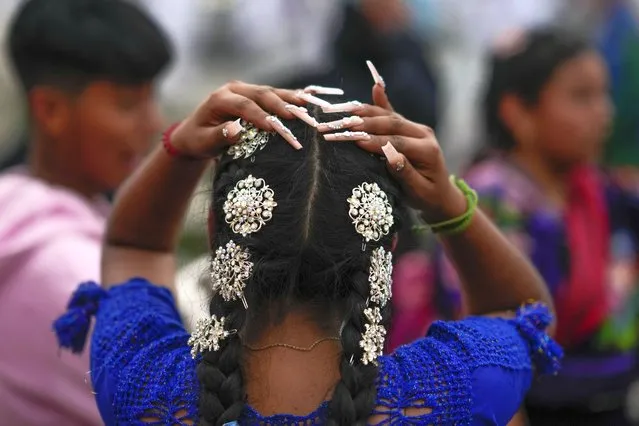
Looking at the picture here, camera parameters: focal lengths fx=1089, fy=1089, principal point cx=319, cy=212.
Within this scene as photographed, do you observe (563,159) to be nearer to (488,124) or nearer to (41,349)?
(488,124)

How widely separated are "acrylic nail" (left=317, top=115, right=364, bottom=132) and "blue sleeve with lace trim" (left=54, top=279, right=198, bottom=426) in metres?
0.46

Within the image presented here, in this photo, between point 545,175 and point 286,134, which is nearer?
point 286,134

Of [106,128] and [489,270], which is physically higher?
[489,270]

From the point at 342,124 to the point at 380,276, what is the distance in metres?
0.26

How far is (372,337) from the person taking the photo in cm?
178

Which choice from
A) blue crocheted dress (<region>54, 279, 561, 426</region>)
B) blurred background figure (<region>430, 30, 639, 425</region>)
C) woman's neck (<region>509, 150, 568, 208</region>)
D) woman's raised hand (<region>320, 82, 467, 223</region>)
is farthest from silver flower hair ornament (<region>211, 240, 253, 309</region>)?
woman's neck (<region>509, 150, 568, 208</region>)

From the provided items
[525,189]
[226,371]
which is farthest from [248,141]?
[525,189]

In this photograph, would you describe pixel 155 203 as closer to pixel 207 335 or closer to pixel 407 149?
pixel 207 335

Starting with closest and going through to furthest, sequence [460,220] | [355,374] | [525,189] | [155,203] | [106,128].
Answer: [355,374]
[460,220]
[155,203]
[106,128]
[525,189]

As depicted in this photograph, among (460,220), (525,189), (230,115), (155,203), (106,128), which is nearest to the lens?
(230,115)

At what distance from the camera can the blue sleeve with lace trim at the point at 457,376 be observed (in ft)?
5.85

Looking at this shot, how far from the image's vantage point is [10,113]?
6926 mm

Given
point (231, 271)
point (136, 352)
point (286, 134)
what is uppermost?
point (286, 134)

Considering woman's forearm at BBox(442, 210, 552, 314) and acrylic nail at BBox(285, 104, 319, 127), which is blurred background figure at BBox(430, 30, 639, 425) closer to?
woman's forearm at BBox(442, 210, 552, 314)
